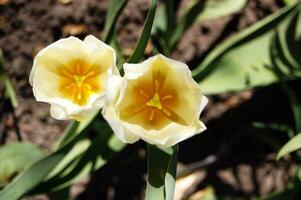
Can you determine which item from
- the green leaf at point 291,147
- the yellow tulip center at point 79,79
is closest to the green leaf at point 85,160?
the yellow tulip center at point 79,79

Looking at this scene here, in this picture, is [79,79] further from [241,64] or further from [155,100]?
[241,64]

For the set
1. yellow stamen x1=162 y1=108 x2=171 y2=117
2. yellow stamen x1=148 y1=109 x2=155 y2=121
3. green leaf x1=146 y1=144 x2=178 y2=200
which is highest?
yellow stamen x1=162 y1=108 x2=171 y2=117

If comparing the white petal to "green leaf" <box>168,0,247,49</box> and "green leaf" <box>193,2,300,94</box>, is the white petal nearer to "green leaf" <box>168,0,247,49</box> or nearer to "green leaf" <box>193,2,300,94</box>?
"green leaf" <box>193,2,300,94</box>

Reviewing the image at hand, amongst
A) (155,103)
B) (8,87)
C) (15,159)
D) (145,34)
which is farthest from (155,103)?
(8,87)

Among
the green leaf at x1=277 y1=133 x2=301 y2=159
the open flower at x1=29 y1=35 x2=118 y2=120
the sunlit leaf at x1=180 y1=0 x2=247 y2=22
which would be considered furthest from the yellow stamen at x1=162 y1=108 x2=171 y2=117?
the sunlit leaf at x1=180 y1=0 x2=247 y2=22

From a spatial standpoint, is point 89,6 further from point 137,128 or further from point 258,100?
point 137,128

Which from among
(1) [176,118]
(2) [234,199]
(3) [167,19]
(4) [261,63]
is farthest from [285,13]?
(2) [234,199]
